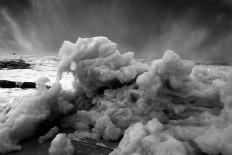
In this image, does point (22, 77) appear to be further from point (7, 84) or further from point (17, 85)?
point (17, 85)

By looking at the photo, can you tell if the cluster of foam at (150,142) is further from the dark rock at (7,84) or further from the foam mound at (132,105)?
the dark rock at (7,84)

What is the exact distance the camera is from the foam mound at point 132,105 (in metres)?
2.34

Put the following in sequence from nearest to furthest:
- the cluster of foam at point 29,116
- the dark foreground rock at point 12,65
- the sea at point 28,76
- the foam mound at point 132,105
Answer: the foam mound at point 132,105, the cluster of foam at point 29,116, the sea at point 28,76, the dark foreground rock at point 12,65

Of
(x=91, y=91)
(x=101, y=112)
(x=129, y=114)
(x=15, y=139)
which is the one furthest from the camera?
(x=91, y=91)

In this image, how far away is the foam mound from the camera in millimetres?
2336

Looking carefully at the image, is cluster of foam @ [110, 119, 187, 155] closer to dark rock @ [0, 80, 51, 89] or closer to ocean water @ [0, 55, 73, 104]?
ocean water @ [0, 55, 73, 104]

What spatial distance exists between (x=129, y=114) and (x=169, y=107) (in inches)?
23.4

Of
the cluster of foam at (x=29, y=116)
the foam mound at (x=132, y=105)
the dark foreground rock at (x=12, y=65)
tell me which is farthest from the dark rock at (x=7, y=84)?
the dark foreground rock at (x=12, y=65)

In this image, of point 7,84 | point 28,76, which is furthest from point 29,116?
point 28,76

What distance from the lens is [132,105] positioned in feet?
10.7

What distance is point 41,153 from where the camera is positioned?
2613mm

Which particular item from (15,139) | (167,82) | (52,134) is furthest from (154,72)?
(15,139)

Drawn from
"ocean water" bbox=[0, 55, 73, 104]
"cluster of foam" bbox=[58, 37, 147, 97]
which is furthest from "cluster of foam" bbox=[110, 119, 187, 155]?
"ocean water" bbox=[0, 55, 73, 104]

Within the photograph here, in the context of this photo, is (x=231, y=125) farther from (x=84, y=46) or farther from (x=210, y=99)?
(x=84, y=46)
